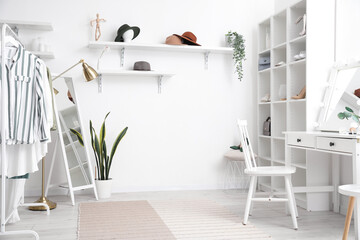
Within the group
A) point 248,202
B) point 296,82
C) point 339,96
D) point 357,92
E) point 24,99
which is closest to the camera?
point 24,99

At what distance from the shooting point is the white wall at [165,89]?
4609mm

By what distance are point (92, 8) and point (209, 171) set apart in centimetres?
238

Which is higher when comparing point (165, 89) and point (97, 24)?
point (97, 24)

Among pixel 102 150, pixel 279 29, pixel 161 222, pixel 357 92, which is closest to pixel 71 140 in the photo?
pixel 102 150

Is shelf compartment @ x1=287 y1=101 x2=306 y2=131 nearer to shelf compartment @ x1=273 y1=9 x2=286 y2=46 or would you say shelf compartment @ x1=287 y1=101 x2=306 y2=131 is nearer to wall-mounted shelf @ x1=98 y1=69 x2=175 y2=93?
shelf compartment @ x1=273 y1=9 x2=286 y2=46

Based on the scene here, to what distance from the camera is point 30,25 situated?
4.34 m

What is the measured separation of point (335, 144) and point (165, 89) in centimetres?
234

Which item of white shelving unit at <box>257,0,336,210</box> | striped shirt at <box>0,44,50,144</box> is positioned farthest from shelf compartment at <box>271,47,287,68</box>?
striped shirt at <box>0,44,50,144</box>

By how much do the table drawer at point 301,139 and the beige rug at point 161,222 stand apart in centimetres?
83

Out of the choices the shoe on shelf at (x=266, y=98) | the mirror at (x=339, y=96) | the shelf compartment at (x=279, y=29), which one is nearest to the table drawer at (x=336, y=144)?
the mirror at (x=339, y=96)

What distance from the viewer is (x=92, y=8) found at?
15.3 ft

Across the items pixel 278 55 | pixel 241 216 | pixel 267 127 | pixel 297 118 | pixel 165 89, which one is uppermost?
pixel 278 55

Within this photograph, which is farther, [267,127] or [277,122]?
[267,127]

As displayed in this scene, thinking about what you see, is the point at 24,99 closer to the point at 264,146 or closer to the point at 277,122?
the point at 277,122
